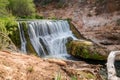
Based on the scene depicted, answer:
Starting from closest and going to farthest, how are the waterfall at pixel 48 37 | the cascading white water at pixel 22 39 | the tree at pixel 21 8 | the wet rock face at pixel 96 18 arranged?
the cascading white water at pixel 22 39, the waterfall at pixel 48 37, the wet rock face at pixel 96 18, the tree at pixel 21 8

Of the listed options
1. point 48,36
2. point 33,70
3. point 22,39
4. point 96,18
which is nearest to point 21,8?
point 48,36

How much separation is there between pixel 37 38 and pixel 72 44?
2255mm

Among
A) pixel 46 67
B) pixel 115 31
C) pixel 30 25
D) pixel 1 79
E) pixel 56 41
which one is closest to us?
pixel 1 79

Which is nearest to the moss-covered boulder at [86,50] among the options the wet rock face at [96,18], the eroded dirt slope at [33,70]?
the wet rock face at [96,18]

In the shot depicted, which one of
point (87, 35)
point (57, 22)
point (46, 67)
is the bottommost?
point (87, 35)

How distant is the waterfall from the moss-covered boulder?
753 mm

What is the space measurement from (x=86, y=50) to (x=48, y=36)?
2685mm

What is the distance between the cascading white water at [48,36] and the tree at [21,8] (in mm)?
4044

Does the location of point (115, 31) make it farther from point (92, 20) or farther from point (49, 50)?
point (49, 50)

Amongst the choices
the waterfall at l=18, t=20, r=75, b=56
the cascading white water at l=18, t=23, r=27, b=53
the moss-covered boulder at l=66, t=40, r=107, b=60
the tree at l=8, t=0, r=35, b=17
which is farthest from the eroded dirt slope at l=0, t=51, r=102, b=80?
the tree at l=8, t=0, r=35, b=17

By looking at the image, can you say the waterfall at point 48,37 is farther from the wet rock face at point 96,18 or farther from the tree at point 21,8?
the tree at point 21,8

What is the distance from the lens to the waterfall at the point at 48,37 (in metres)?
15.5

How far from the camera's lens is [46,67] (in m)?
6.05

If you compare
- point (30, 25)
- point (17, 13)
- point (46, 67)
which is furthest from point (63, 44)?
point (46, 67)
